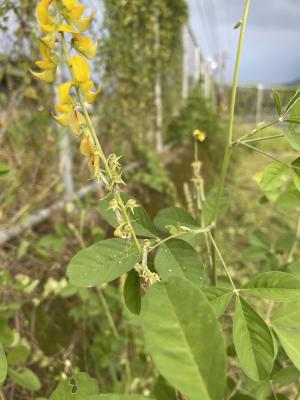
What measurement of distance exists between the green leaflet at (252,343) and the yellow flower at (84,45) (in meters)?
0.35

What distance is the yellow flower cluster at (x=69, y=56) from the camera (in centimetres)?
44

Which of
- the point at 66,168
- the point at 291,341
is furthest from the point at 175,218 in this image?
the point at 66,168

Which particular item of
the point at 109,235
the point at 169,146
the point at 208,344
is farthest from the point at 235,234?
the point at 208,344

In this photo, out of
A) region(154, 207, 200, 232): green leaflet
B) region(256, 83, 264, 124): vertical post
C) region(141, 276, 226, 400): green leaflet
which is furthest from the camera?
region(256, 83, 264, 124): vertical post

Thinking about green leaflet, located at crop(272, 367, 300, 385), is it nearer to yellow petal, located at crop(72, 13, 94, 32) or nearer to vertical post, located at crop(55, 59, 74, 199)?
yellow petal, located at crop(72, 13, 94, 32)

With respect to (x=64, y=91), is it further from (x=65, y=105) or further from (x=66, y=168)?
(x=66, y=168)

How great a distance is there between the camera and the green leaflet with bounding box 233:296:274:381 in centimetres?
49

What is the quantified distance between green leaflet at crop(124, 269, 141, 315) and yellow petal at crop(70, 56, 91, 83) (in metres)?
0.25

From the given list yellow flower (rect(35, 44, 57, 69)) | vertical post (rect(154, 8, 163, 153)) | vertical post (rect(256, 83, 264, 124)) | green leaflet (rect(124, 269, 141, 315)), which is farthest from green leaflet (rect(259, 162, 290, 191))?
vertical post (rect(256, 83, 264, 124))

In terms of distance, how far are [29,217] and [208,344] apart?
2.04m

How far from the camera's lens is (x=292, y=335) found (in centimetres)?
62

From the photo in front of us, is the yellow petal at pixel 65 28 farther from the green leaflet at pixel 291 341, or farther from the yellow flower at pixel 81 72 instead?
the green leaflet at pixel 291 341

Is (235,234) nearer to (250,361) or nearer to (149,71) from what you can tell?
(149,71)

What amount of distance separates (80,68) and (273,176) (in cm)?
36
